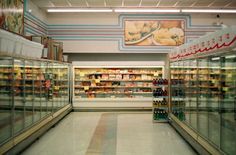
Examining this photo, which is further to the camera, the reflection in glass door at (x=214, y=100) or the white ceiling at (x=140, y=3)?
the white ceiling at (x=140, y=3)

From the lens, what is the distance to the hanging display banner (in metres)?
4.10

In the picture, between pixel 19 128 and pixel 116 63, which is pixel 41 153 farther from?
pixel 116 63

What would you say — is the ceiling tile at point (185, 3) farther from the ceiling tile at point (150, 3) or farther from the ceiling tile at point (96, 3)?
the ceiling tile at point (96, 3)

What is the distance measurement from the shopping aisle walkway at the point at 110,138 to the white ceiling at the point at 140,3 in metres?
4.27

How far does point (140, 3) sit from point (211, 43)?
567 cm

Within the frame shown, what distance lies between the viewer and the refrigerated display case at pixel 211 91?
173 inches

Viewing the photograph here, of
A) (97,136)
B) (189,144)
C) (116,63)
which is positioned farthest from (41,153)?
(116,63)

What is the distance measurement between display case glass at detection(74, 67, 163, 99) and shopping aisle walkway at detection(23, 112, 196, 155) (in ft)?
7.35

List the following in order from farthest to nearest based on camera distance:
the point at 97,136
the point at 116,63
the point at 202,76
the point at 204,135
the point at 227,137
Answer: the point at 116,63 < the point at 97,136 < the point at 202,76 < the point at 204,135 < the point at 227,137

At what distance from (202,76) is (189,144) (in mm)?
1662

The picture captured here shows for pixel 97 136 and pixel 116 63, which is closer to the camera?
pixel 97 136

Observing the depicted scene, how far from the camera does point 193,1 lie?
385 inches

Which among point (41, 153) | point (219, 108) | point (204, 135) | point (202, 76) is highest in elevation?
point (202, 76)

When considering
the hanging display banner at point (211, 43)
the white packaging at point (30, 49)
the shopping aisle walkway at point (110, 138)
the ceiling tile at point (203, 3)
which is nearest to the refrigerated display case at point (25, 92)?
the white packaging at point (30, 49)
